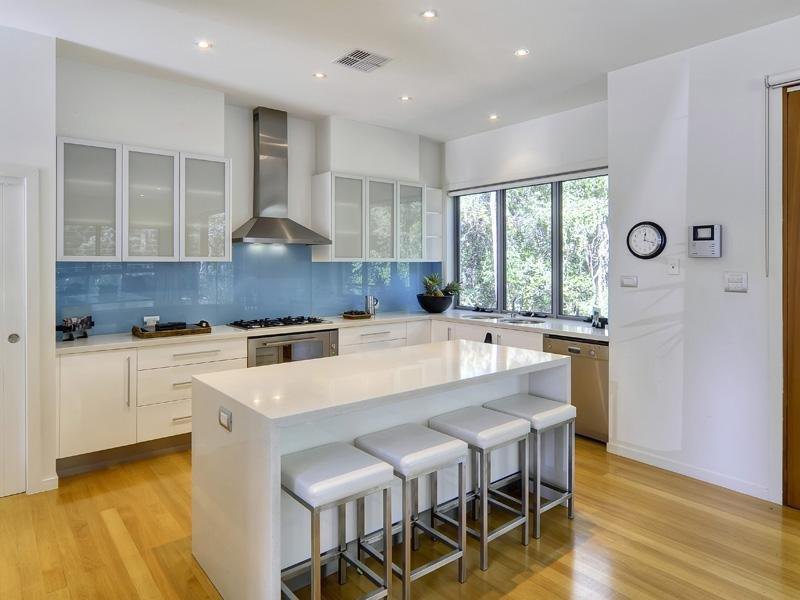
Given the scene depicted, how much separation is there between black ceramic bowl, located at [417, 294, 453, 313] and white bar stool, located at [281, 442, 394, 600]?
11.0 ft

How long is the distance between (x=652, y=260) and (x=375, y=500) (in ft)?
8.27

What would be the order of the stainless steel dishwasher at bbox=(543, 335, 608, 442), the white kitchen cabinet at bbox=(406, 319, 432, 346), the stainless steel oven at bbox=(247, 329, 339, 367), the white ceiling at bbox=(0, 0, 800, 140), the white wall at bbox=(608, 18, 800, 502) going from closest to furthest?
the white ceiling at bbox=(0, 0, 800, 140) → the white wall at bbox=(608, 18, 800, 502) → the stainless steel dishwasher at bbox=(543, 335, 608, 442) → the stainless steel oven at bbox=(247, 329, 339, 367) → the white kitchen cabinet at bbox=(406, 319, 432, 346)

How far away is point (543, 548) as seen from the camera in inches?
101

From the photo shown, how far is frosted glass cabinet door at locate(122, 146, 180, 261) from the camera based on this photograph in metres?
3.73

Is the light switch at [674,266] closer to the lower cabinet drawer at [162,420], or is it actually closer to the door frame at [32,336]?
the lower cabinet drawer at [162,420]

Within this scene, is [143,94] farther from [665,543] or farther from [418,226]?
[665,543]

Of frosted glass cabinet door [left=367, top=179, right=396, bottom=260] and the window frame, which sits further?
frosted glass cabinet door [left=367, top=179, right=396, bottom=260]

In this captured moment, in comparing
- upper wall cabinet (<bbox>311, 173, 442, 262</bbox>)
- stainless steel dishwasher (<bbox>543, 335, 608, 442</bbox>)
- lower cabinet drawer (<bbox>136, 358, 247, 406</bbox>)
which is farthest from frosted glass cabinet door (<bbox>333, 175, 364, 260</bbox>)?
stainless steel dishwasher (<bbox>543, 335, 608, 442</bbox>)

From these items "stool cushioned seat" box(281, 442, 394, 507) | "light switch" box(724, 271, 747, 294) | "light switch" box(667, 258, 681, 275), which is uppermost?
"light switch" box(667, 258, 681, 275)

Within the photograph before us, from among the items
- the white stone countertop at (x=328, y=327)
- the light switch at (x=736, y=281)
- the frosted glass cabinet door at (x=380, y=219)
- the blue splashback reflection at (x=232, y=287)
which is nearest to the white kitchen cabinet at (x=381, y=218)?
the frosted glass cabinet door at (x=380, y=219)

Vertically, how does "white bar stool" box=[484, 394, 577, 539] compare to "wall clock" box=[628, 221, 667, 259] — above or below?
below

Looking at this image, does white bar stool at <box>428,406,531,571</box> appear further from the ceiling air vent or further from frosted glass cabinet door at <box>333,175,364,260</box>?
frosted glass cabinet door at <box>333,175,364,260</box>

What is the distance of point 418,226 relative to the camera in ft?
18.2

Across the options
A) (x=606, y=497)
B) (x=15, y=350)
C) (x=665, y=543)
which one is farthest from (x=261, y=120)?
(x=665, y=543)
